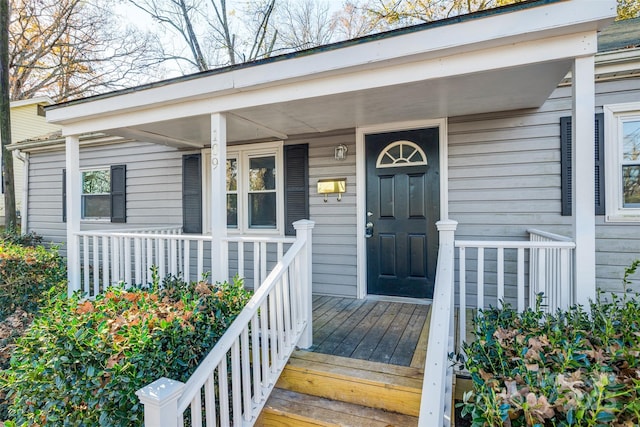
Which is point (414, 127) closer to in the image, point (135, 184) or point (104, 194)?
point (135, 184)

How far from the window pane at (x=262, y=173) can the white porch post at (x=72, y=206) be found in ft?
7.13

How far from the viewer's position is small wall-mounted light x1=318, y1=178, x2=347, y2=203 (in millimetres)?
4441

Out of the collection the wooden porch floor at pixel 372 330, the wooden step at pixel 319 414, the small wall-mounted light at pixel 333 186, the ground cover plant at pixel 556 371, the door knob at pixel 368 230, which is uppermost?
the small wall-mounted light at pixel 333 186

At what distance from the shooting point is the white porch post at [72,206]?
4.31 m

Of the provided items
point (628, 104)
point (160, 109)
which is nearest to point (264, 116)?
point (160, 109)

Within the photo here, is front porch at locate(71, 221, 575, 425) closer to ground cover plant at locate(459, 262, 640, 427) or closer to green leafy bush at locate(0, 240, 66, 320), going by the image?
ground cover plant at locate(459, 262, 640, 427)

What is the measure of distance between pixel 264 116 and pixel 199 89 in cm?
72

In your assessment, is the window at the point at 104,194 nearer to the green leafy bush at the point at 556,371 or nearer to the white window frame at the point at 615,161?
the green leafy bush at the point at 556,371

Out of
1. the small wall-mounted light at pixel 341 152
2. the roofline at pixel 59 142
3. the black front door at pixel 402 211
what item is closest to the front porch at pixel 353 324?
the black front door at pixel 402 211

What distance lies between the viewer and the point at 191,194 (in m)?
5.55

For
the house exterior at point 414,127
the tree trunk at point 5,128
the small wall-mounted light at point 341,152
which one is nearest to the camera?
the house exterior at point 414,127

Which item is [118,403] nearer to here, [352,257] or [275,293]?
[275,293]

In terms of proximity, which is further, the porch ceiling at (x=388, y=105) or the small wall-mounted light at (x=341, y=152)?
the small wall-mounted light at (x=341, y=152)

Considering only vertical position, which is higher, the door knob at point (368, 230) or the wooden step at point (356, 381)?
the door knob at point (368, 230)
